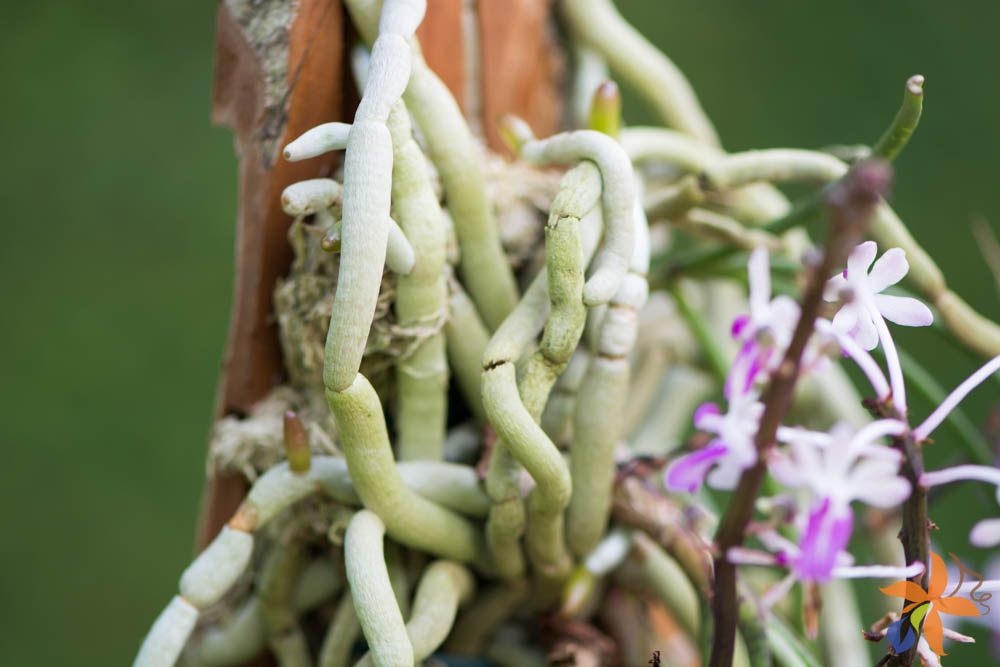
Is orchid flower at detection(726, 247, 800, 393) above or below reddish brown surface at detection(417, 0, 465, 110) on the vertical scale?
below

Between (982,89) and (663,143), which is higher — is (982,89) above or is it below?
below

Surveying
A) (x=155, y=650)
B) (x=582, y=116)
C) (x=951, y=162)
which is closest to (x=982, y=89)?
(x=951, y=162)

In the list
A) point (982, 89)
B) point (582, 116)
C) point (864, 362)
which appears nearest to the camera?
point (864, 362)

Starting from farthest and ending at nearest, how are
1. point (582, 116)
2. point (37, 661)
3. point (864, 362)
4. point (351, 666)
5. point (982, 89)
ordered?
1. point (982, 89)
2. point (37, 661)
3. point (582, 116)
4. point (351, 666)
5. point (864, 362)

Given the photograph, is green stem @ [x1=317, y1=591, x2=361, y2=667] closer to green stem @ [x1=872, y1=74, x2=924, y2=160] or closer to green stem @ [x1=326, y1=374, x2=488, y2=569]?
green stem @ [x1=326, y1=374, x2=488, y2=569]

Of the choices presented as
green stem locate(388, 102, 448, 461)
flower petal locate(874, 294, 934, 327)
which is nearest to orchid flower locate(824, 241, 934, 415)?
flower petal locate(874, 294, 934, 327)

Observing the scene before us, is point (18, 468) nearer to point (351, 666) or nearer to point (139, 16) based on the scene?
point (139, 16)

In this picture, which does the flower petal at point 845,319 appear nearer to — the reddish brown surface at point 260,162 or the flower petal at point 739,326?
the flower petal at point 739,326
